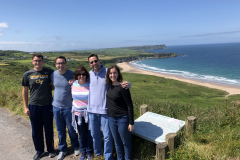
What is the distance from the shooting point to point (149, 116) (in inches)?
159

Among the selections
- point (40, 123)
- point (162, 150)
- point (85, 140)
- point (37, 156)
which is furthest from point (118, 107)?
point (37, 156)

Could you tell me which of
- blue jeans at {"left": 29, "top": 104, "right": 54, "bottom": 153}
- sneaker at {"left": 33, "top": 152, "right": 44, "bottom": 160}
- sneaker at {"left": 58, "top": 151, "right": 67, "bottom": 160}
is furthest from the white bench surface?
sneaker at {"left": 33, "top": 152, "right": 44, "bottom": 160}

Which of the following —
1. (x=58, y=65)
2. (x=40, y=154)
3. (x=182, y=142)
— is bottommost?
(x=40, y=154)

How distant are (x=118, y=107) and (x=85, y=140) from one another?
1311 mm

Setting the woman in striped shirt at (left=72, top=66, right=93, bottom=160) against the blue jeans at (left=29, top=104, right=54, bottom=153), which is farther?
the blue jeans at (left=29, top=104, right=54, bottom=153)

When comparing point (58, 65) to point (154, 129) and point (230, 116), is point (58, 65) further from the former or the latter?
point (230, 116)

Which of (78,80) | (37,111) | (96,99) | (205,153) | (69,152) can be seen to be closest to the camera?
(205,153)

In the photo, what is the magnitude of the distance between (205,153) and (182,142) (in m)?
0.52

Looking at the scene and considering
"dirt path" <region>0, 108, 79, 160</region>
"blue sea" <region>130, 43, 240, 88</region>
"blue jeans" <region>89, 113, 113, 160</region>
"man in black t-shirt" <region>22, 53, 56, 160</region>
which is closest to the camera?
"blue jeans" <region>89, 113, 113, 160</region>

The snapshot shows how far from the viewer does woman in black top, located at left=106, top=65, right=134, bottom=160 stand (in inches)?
110

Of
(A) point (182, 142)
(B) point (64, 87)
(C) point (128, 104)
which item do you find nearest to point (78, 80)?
(B) point (64, 87)

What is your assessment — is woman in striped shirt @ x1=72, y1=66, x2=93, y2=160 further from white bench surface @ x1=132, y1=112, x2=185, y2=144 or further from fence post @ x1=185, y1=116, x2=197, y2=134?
fence post @ x1=185, y1=116, x2=197, y2=134

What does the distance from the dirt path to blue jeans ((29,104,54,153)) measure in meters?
0.30

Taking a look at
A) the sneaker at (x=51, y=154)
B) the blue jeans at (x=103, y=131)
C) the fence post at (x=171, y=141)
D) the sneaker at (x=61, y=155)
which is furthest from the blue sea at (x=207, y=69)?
the sneaker at (x=51, y=154)
